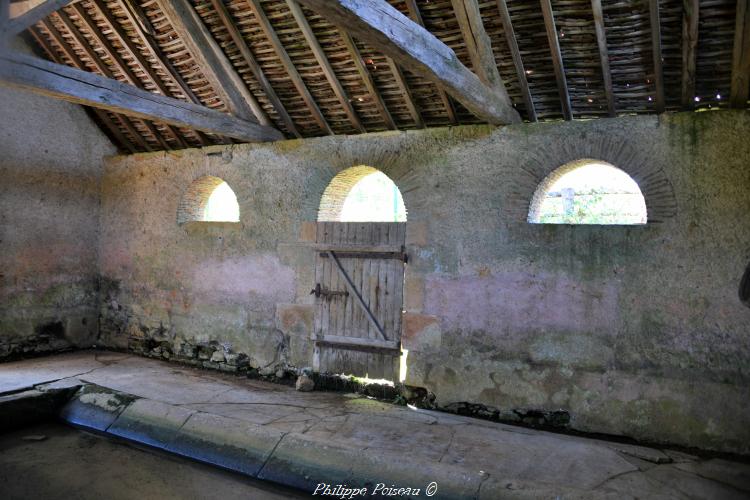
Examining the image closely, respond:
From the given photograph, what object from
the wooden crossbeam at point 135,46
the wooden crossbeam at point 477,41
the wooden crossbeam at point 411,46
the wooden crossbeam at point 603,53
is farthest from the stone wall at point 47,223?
the wooden crossbeam at point 603,53

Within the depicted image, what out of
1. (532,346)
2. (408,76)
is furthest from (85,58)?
(532,346)

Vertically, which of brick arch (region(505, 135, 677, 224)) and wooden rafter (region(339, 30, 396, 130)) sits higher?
wooden rafter (region(339, 30, 396, 130))

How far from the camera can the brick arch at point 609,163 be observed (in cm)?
461

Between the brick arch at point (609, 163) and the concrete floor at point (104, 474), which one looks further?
the brick arch at point (609, 163)

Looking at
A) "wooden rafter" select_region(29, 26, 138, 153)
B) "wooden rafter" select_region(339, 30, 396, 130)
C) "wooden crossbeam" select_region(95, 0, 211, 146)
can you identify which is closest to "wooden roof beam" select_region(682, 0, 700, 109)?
"wooden rafter" select_region(339, 30, 396, 130)

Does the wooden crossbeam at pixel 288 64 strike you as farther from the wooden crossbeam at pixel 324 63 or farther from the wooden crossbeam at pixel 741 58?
the wooden crossbeam at pixel 741 58

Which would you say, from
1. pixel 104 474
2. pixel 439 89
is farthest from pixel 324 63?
pixel 104 474

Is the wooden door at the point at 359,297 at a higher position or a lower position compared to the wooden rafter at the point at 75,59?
lower

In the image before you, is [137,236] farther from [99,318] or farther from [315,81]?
[315,81]

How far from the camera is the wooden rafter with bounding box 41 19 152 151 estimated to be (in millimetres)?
6383

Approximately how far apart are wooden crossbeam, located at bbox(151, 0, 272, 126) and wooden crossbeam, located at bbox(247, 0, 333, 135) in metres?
0.70

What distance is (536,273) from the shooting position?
5.02 m

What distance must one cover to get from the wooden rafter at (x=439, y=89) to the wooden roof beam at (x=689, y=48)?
1.94 meters

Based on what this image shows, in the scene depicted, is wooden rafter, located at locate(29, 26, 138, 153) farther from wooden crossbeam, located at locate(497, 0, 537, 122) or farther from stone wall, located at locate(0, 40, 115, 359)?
wooden crossbeam, located at locate(497, 0, 537, 122)
